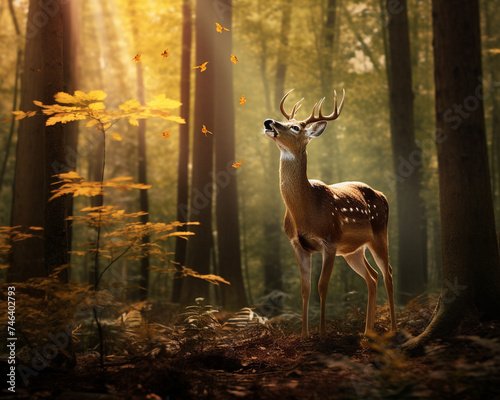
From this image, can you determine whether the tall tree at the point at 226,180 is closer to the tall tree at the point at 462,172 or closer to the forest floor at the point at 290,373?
the forest floor at the point at 290,373

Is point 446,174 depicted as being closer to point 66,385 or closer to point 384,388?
point 384,388

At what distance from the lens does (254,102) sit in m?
20.1

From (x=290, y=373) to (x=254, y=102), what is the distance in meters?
16.5

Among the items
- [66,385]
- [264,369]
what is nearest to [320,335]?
[264,369]

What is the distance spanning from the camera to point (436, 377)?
3941 mm

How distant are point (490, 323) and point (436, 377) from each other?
1544 mm

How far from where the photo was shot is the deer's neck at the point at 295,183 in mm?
6500

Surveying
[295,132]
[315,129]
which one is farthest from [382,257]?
[295,132]

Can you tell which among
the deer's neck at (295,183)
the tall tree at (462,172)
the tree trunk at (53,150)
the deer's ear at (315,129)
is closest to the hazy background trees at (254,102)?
the tree trunk at (53,150)

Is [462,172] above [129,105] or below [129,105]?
below

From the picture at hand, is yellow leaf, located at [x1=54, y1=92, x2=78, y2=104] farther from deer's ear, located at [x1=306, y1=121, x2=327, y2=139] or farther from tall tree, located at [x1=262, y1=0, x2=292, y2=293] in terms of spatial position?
tall tree, located at [x1=262, y1=0, x2=292, y2=293]

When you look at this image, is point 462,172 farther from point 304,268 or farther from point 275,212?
point 275,212

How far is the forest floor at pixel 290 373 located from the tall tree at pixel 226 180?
497cm

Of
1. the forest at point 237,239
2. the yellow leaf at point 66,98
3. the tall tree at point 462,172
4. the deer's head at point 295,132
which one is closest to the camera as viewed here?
the forest at point 237,239
